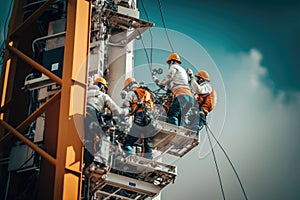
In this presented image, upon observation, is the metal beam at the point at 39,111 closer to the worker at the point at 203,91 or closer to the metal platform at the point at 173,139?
the metal platform at the point at 173,139

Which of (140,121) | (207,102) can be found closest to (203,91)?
(207,102)

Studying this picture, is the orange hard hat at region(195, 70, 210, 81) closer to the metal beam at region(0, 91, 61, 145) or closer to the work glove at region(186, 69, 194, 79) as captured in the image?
the work glove at region(186, 69, 194, 79)

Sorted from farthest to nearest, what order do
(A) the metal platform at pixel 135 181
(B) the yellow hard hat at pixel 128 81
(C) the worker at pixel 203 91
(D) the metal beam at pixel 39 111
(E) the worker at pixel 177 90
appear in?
(C) the worker at pixel 203 91 < (B) the yellow hard hat at pixel 128 81 < (E) the worker at pixel 177 90 < (A) the metal platform at pixel 135 181 < (D) the metal beam at pixel 39 111

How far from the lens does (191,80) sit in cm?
1752

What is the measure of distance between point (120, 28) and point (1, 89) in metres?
5.15

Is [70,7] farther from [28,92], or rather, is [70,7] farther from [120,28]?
[120,28]

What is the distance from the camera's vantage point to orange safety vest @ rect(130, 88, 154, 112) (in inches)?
627

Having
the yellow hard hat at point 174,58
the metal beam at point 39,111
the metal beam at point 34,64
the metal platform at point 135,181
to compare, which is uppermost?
the yellow hard hat at point 174,58

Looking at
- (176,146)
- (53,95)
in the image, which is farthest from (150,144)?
(53,95)

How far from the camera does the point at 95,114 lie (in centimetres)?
1476

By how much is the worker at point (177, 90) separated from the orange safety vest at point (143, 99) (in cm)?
60

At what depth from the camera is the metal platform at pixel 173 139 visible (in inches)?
625

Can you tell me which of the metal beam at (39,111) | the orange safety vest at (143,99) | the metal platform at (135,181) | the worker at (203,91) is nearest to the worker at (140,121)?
the orange safety vest at (143,99)

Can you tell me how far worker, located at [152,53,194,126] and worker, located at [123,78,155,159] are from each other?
0.64 meters
